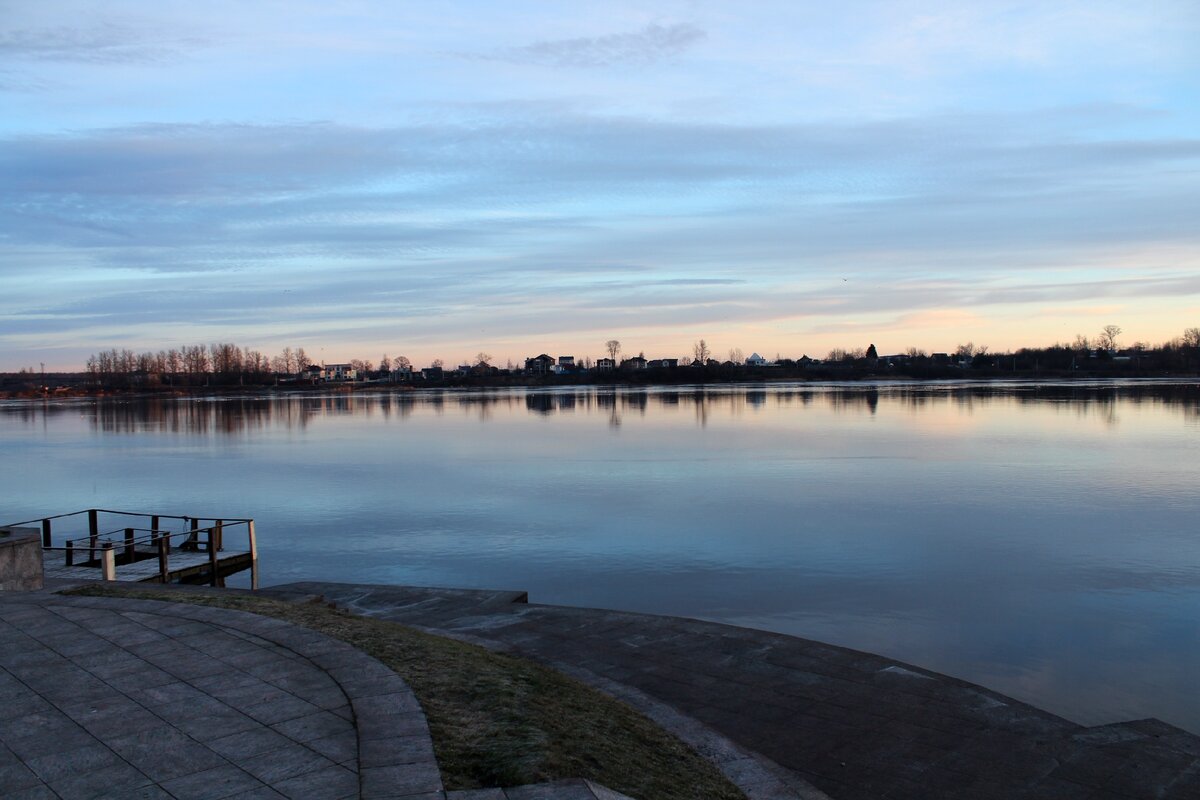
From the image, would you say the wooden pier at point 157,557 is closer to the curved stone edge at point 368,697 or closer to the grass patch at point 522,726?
the curved stone edge at point 368,697

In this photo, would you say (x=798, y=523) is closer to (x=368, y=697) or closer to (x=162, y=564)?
(x=162, y=564)

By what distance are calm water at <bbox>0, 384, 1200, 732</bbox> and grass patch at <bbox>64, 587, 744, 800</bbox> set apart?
4.64m

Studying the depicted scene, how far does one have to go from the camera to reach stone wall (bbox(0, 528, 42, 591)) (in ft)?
29.1

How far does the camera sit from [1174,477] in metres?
23.0

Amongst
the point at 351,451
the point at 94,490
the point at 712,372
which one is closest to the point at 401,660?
the point at 94,490

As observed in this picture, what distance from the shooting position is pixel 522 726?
201 inches

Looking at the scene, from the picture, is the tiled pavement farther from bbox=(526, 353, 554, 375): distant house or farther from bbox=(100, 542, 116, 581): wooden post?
bbox=(526, 353, 554, 375): distant house

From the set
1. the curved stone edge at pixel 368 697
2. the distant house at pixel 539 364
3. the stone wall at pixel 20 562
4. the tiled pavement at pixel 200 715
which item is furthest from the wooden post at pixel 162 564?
the distant house at pixel 539 364

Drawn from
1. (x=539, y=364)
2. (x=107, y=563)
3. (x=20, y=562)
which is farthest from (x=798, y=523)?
(x=539, y=364)

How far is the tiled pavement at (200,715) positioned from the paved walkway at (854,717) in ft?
8.49

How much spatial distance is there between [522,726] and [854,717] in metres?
3.16

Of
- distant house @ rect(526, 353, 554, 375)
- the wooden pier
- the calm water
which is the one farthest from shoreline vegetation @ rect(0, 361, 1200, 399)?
the wooden pier

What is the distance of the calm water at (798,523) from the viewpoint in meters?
10.5

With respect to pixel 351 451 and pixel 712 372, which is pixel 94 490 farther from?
pixel 712 372
